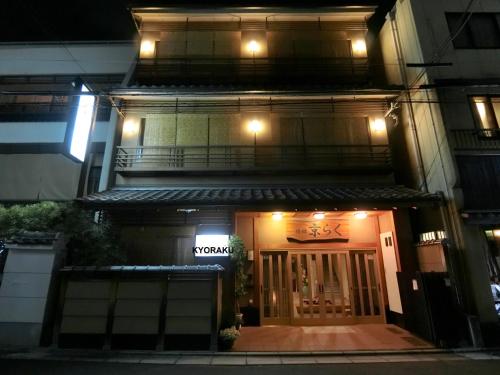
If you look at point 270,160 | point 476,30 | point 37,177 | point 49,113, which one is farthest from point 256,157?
point 476,30

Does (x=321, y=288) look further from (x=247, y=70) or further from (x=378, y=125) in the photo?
(x=247, y=70)

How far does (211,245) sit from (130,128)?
665 cm

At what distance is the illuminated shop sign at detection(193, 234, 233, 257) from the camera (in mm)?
9578

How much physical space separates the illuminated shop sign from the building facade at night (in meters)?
0.05

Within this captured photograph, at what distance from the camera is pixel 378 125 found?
12.1 metres

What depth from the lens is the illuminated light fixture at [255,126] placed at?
1199 cm

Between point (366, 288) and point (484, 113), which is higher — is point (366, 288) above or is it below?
below

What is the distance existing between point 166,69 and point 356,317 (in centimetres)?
1396

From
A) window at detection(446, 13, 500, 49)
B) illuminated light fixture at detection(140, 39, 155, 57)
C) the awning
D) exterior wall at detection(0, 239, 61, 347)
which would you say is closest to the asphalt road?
exterior wall at detection(0, 239, 61, 347)

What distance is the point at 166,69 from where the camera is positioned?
1259 cm

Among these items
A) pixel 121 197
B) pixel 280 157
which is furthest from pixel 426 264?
pixel 121 197

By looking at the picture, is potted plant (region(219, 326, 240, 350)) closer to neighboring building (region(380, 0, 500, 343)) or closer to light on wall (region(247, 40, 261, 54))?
neighboring building (region(380, 0, 500, 343))

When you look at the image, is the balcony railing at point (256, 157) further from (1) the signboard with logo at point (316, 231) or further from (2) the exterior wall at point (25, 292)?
(2) the exterior wall at point (25, 292)

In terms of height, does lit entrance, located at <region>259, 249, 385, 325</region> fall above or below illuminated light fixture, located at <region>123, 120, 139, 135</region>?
below
